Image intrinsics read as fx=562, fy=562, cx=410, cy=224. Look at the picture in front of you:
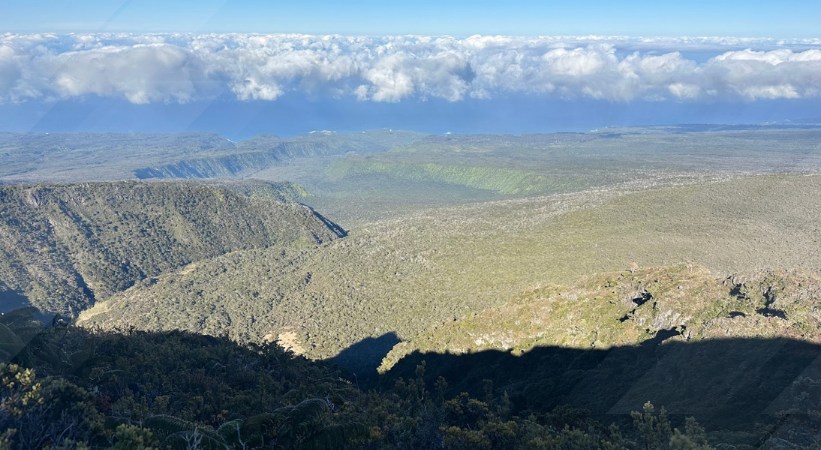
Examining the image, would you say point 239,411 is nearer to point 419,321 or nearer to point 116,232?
point 419,321

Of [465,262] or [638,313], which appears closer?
[638,313]

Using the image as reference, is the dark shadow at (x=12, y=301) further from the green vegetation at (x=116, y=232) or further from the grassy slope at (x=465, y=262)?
the grassy slope at (x=465, y=262)

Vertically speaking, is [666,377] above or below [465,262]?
above

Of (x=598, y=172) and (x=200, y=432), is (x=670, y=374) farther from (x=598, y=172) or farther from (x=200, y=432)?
(x=598, y=172)

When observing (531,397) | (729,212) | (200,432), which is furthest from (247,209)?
(200,432)

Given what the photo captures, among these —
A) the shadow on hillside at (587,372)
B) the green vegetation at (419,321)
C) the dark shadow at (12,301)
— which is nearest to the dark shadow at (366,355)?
the green vegetation at (419,321)

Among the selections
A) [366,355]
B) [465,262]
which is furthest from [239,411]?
[465,262]
